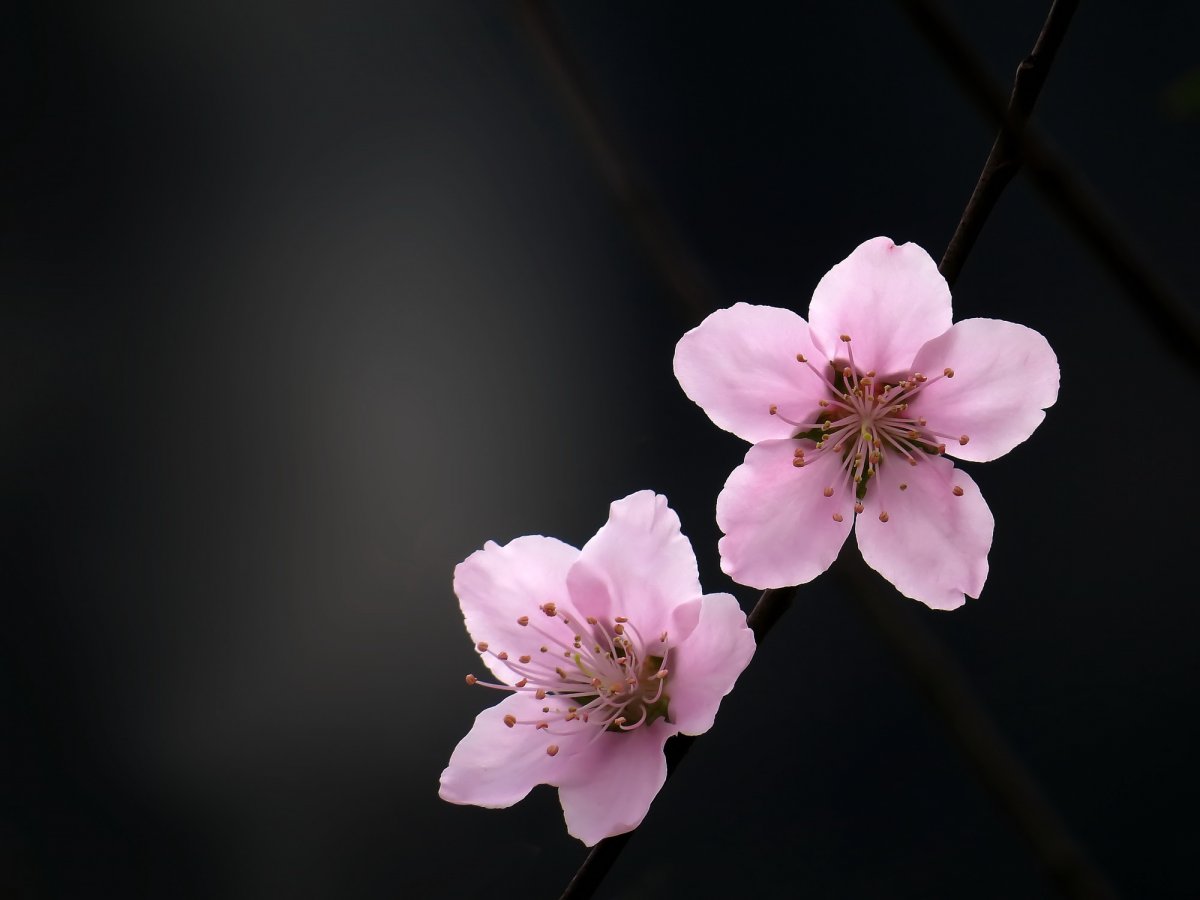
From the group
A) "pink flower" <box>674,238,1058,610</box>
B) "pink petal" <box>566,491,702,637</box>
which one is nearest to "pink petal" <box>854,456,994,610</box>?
"pink flower" <box>674,238,1058,610</box>

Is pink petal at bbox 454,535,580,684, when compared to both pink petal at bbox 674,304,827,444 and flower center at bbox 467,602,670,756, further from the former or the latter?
pink petal at bbox 674,304,827,444

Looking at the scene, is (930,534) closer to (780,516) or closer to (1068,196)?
(780,516)

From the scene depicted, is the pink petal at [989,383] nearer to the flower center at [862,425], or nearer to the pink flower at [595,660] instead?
the flower center at [862,425]

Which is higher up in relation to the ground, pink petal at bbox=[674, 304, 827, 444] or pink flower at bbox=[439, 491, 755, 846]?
pink petal at bbox=[674, 304, 827, 444]

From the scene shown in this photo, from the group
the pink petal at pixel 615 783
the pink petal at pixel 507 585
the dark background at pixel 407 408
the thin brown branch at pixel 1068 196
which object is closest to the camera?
the thin brown branch at pixel 1068 196

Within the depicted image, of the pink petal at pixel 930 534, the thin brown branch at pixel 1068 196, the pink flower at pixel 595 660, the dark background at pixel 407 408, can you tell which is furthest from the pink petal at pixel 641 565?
the dark background at pixel 407 408

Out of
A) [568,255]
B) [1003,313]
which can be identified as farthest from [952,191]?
[568,255]
